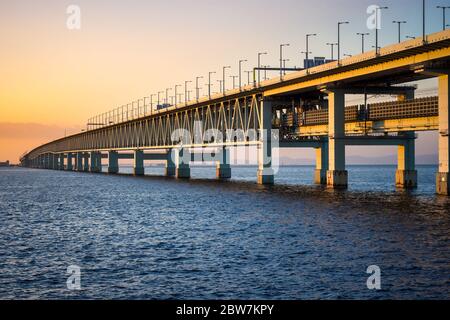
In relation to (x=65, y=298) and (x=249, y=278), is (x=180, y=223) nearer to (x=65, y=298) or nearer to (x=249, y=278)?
(x=249, y=278)

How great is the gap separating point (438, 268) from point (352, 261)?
165 inches

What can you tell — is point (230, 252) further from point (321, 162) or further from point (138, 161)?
point (138, 161)

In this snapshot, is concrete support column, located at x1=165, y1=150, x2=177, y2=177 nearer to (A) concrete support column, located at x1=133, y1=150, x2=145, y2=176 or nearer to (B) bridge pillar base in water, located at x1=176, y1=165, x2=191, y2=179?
(A) concrete support column, located at x1=133, y1=150, x2=145, y2=176

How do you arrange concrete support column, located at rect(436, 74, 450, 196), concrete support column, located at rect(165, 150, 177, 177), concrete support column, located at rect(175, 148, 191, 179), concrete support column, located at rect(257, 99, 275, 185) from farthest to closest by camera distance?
concrete support column, located at rect(165, 150, 177, 177)
concrete support column, located at rect(175, 148, 191, 179)
concrete support column, located at rect(257, 99, 275, 185)
concrete support column, located at rect(436, 74, 450, 196)

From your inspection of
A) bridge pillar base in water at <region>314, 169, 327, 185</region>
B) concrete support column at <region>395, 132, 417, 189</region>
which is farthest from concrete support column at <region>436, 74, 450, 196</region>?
bridge pillar base in water at <region>314, 169, 327, 185</region>

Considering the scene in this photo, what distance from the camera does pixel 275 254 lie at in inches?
1369

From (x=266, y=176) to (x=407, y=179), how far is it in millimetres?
24652

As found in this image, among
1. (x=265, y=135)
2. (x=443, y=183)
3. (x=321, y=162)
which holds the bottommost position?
(x=443, y=183)

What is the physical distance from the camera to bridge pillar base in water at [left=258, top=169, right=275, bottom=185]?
371 feet

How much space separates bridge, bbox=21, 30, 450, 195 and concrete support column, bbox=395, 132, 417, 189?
0.15 metres

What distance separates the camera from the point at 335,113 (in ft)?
294

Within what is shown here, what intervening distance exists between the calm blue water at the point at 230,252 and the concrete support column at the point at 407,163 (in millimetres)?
35508

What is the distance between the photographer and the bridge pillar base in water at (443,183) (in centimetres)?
7088

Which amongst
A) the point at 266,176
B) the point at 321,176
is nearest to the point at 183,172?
the point at 321,176
